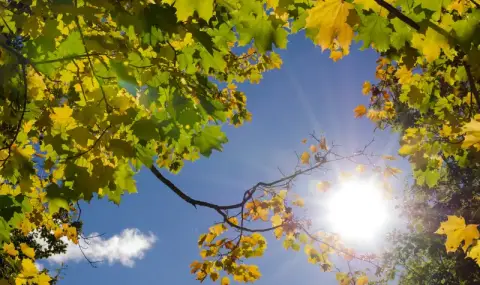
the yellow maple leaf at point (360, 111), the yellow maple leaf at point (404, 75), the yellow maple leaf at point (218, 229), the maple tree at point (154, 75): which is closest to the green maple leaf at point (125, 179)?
the maple tree at point (154, 75)

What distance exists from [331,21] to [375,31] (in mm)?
972

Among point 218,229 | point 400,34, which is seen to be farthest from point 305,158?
point 400,34

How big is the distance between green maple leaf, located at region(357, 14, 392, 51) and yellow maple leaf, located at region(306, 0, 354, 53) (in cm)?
85

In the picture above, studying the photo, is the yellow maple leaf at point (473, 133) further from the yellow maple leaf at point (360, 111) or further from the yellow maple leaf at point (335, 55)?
the yellow maple leaf at point (360, 111)

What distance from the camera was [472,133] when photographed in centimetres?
251

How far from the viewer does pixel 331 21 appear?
1728mm

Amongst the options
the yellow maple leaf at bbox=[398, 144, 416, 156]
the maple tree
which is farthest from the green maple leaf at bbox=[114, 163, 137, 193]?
the yellow maple leaf at bbox=[398, 144, 416, 156]

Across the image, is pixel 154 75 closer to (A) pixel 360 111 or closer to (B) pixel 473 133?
(B) pixel 473 133

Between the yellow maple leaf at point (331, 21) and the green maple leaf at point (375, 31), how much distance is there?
0.85m

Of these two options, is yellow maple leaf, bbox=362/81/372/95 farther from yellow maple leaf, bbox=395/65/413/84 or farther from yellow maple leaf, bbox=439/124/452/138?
yellow maple leaf, bbox=439/124/452/138

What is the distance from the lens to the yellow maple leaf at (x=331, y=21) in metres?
1.69

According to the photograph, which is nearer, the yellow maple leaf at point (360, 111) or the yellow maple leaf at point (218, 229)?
the yellow maple leaf at point (218, 229)

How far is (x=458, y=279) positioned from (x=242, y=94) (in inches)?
666

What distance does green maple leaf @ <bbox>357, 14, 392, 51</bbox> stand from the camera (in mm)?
2486
